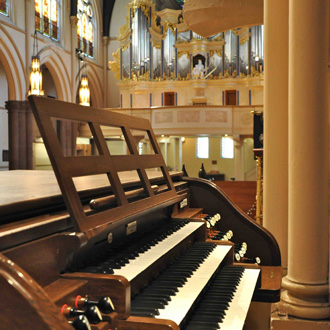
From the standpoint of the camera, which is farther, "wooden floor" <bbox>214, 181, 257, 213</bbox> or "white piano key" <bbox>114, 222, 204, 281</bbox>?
"wooden floor" <bbox>214, 181, 257, 213</bbox>

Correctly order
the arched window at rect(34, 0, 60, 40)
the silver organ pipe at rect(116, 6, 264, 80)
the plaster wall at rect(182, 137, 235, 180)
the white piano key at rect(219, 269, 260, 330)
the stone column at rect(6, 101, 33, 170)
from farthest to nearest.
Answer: the plaster wall at rect(182, 137, 235, 180)
the silver organ pipe at rect(116, 6, 264, 80)
the arched window at rect(34, 0, 60, 40)
the stone column at rect(6, 101, 33, 170)
the white piano key at rect(219, 269, 260, 330)

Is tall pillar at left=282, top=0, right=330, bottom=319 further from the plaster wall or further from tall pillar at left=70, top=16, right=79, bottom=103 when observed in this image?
the plaster wall

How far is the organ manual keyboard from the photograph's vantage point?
4.34 ft

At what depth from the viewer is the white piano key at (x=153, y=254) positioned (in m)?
1.71

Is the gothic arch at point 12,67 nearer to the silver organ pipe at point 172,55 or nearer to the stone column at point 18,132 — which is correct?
the stone column at point 18,132

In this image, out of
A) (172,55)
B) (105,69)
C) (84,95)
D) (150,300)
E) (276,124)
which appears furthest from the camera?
(105,69)

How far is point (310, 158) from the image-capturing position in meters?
3.09

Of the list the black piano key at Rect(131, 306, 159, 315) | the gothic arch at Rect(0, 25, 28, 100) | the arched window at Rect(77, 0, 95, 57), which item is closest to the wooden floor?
the gothic arch at Rect(0, 25, 28, 100)

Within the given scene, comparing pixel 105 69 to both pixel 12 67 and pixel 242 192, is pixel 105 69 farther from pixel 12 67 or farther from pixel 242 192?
pixel 242 192

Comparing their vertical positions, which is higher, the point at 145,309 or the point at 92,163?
the point at 92,163

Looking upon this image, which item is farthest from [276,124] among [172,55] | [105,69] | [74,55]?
[105,69]

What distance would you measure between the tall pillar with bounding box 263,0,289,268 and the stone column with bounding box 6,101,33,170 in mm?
Answer: 11323

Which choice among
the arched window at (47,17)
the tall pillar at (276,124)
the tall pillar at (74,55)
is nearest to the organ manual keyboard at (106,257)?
the tall pillar at (276,124)

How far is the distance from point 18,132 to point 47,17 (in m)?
4.23
